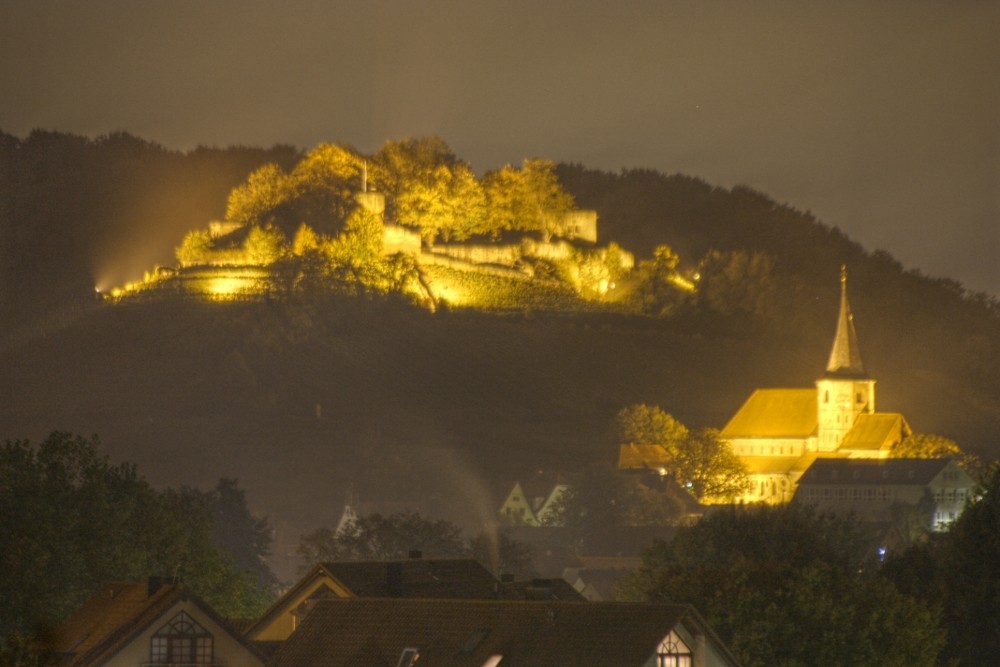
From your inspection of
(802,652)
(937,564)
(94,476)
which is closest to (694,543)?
(937,564)

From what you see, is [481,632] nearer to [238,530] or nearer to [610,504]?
[238,530]

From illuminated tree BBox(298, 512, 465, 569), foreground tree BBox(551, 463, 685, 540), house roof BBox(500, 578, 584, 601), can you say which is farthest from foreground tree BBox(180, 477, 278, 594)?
house roof BBox(500, 578, 584, 601)

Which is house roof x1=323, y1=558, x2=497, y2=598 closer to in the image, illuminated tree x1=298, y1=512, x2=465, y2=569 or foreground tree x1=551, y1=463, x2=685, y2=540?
illuminated tree x1=298, y1=512, x2=465, y2=569

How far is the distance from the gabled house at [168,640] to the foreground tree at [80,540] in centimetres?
485

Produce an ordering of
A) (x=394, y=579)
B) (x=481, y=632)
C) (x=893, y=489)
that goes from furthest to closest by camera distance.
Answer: (x=893, y=489) → (x=394, y=579) → (x=481, y=632)

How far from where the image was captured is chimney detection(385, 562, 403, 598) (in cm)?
6009

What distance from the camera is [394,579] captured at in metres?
60.5

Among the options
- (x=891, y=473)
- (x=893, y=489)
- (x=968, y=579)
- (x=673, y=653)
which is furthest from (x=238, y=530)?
(x=673, y=653)

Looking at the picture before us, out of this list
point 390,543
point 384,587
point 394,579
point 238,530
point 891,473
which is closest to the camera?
point 384,587

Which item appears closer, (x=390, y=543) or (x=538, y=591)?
(x=538, y=591)

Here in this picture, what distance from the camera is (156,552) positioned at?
2963 inches

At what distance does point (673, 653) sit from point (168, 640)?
32.5 feet

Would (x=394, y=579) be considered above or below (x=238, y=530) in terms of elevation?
below

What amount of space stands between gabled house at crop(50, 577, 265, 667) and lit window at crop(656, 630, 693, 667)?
8.43m
